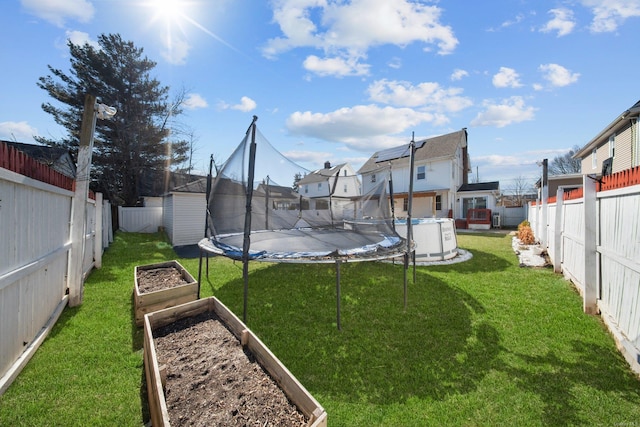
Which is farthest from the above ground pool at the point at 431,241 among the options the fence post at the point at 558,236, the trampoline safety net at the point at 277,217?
the fence post at the point at 558,236

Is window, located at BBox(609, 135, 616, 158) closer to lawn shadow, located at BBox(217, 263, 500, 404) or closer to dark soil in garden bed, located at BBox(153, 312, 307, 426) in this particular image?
lawn shadow, located at BBox(217, 263, 500, 404)

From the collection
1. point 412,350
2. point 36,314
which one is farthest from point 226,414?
point 36,314

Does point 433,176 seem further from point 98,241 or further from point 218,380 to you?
point 218,380

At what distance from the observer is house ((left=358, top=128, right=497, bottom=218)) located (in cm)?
1423

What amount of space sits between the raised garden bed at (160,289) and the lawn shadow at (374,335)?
0.68 m

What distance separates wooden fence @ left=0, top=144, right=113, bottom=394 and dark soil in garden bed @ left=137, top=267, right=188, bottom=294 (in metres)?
0.90

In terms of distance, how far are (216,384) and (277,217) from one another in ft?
13.5

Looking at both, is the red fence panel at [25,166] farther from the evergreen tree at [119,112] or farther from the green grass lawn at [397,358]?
the evergreen tree at [119,112]

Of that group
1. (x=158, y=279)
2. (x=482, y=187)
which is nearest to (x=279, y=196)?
(x=158, y=279)

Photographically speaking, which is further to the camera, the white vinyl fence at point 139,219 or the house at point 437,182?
the house at point 437,182

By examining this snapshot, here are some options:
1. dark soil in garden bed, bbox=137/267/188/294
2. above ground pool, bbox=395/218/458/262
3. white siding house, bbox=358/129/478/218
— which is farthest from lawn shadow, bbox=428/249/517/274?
white siding house, bbox=358/129/478/218

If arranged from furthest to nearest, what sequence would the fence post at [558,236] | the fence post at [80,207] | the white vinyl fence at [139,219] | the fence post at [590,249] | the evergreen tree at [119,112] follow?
1. the evergreen tree at [119,112]
2. the white vinyl fence at [139,219]
3. the fence post at [558,236]
4. the fence post at [80,207]
5. the fence post at [590,249]

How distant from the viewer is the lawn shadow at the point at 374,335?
83.9 inches

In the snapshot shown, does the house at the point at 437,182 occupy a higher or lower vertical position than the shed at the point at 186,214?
higher
